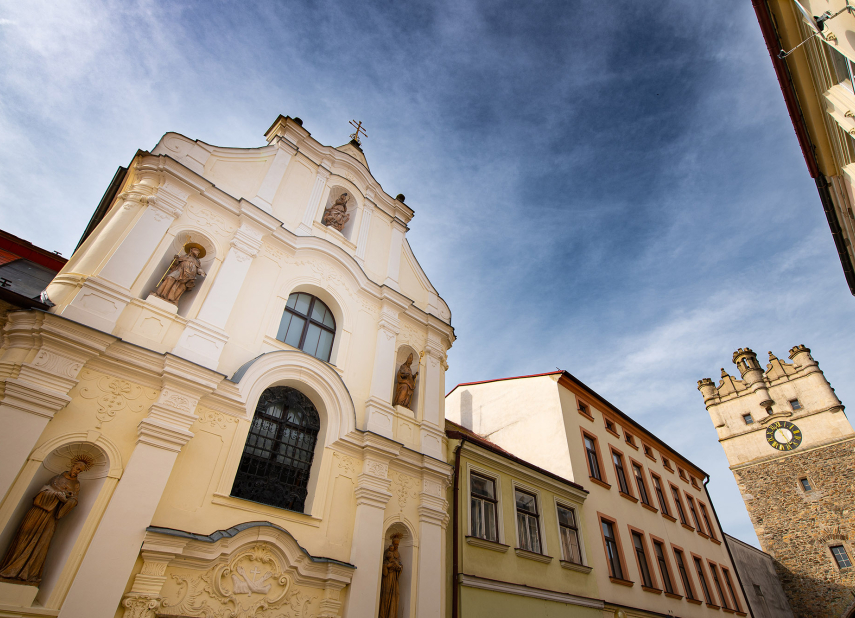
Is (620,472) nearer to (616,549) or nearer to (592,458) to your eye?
(592,458)

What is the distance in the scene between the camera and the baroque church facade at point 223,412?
6.38 meters

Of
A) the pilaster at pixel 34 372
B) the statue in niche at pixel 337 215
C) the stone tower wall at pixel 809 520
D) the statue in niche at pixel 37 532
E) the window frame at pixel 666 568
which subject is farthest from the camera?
the stone tower wall at pixel 809 520

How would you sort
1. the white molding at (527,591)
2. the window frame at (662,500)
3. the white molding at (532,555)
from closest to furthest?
the white molding at (527,591) < the white molding at (532,555) < the window frame at (662,500)

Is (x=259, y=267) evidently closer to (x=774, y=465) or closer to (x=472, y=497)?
(x=472, y=497)

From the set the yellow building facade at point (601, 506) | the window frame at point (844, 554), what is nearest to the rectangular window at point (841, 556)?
the window frame at point (844, 554)

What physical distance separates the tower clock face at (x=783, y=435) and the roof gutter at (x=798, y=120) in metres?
31.0

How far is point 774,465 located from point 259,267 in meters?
40.3

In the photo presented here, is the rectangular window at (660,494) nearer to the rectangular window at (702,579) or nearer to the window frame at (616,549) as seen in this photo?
the rectangular window at (702,579)

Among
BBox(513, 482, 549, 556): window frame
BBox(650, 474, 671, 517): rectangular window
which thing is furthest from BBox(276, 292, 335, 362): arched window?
BBox(650, 474, 671, 517): rectangular window

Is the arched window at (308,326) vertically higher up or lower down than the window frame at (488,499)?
higher up

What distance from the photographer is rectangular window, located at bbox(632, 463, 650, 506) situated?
19.1 m

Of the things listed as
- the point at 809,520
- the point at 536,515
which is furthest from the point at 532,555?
the point at 809,520

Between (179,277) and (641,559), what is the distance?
1740 centimetres

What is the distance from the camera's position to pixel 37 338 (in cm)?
679
